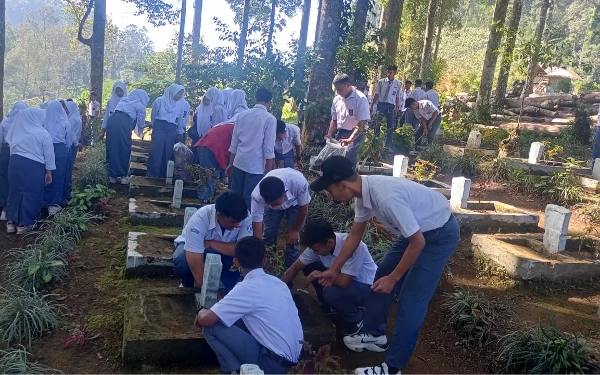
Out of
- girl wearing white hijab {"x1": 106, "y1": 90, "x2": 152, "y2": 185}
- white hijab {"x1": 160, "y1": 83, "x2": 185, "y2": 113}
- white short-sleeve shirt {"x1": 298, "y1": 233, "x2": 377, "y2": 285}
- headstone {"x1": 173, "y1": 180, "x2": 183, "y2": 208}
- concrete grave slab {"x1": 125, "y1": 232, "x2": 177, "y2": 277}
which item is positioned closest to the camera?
white short-sleeve shirt {"x1": 298, "y1": 233, "x2": 377, "y2": 285}

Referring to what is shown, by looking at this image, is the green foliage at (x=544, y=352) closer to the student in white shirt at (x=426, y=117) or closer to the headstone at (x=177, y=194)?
the headstone at (x=177, y=194)

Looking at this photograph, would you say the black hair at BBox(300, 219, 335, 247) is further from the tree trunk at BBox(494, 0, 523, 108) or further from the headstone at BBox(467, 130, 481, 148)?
the tree trunk at BBox(494, 0, 523, 108)

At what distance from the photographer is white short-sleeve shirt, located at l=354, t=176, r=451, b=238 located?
2.89 meters

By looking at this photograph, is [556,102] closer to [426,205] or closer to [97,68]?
[97,68]

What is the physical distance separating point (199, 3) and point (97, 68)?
6.22 m

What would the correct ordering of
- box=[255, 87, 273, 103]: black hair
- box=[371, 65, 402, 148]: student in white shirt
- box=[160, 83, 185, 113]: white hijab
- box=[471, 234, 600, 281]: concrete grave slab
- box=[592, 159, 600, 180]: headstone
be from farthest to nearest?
box=[371, 65, 402, 148]: student in white shirt, box=[592, 159, 600, 180]: headstone, box=[160, 83, 185, 113]: white hijab, box=[255, 87, 273, 103]: black hair, box=[471, 234, 600, 281]: concrete grave slab

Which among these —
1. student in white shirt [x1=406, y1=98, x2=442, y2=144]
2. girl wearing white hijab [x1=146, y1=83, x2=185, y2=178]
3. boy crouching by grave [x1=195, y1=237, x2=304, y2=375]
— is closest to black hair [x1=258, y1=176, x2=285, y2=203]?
boy crouching by grave [x1=195, y1=237, x2=304, y2=375]

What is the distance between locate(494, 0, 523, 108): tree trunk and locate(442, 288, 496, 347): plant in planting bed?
7.93m

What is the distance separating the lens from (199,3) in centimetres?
1725

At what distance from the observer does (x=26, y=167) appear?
576 cm

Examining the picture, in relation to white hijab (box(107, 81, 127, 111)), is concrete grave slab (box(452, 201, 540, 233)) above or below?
below

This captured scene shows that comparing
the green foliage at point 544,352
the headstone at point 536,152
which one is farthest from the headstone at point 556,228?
the headstone at point 536,152

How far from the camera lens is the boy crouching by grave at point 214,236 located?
139 inches

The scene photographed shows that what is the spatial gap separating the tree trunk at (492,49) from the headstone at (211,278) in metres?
11.9
